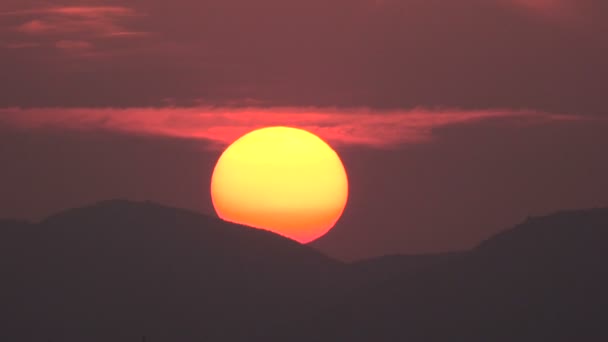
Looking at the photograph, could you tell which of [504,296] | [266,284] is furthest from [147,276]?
[504,296]

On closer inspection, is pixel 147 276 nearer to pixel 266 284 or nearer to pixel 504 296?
pixel 266 284

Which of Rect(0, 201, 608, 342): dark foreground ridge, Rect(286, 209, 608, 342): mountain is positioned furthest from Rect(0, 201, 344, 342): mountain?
Rect(286, 209, 608, 342): mountain

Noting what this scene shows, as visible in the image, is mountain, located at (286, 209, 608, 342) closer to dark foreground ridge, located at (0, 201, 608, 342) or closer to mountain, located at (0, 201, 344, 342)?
dark foreground ridge, located at (0, 201, 608, 342)

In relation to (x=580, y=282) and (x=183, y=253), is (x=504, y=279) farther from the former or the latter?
(x=183, y=253)

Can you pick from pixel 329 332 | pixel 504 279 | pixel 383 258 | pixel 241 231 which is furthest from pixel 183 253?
pixel 504 279

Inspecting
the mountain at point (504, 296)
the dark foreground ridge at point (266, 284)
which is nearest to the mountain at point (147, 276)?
the dark foreground ridge at point (266, 284)
